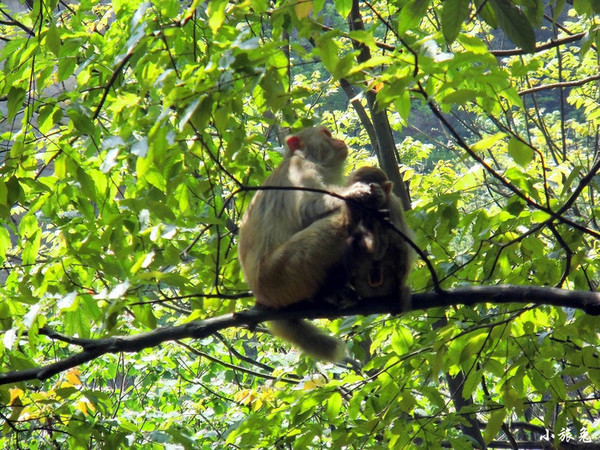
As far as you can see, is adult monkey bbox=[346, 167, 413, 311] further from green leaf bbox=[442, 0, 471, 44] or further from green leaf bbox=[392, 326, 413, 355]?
green leaf bbox=[442, 0, 471, 44]

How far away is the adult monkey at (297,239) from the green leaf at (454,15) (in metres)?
1.82

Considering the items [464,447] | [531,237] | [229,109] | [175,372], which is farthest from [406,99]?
[175,372]

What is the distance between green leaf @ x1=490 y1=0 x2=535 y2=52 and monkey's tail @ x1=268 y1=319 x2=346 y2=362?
294 centimetres

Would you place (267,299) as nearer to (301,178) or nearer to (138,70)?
(301,178)

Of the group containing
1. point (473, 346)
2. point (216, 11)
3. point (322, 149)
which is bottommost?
point (473, 346)

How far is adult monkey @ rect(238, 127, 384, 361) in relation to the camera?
13.1 ft

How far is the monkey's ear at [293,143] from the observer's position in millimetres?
5066

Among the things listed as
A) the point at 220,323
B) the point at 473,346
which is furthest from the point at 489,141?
the point at 220,323

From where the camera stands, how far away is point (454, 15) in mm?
1877

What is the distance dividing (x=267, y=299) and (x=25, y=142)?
175cm

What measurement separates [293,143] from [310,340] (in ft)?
5.35

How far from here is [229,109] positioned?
280 centimetres

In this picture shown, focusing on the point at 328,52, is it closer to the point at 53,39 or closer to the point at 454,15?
the point at 454,15

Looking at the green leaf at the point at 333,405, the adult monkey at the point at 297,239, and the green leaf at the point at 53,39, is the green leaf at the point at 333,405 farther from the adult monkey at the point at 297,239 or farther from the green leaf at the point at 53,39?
the green leaf at the point at 53,39
